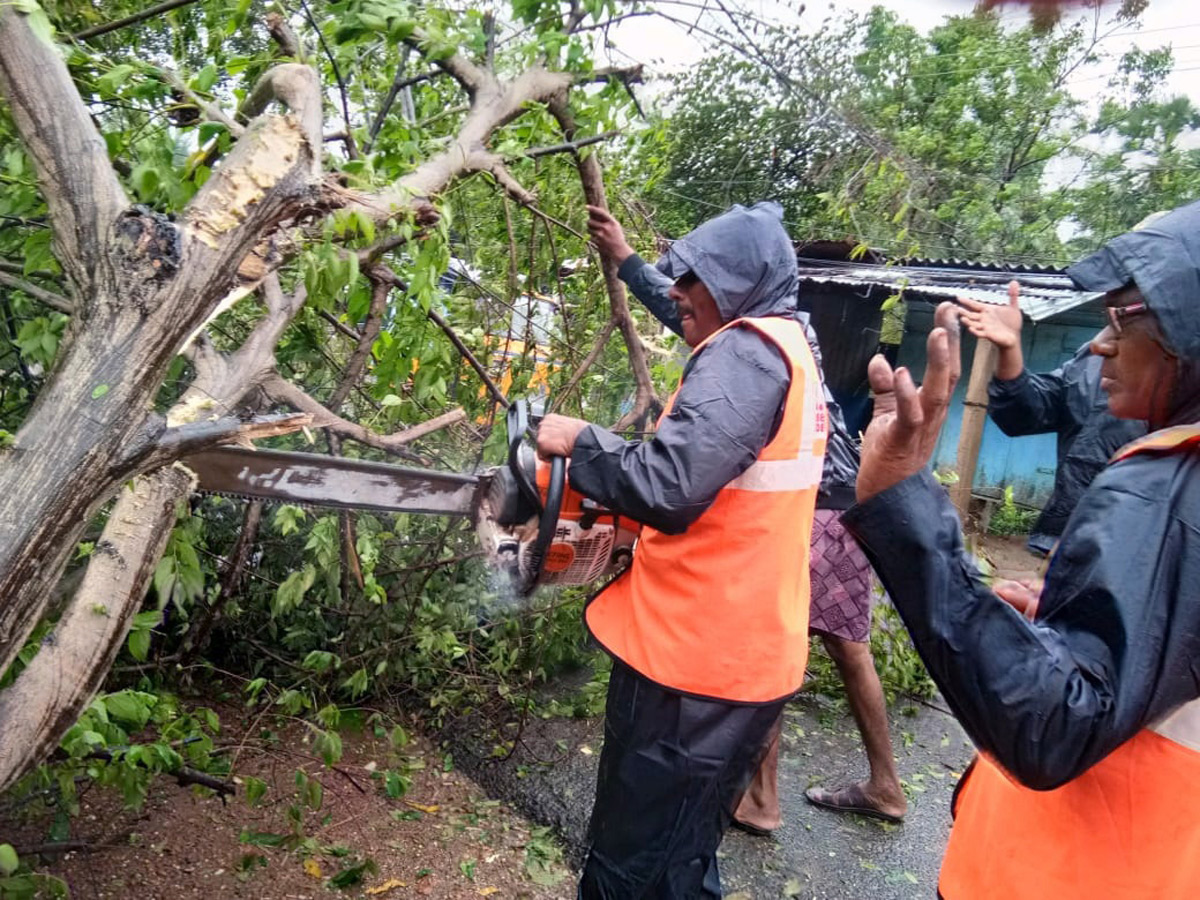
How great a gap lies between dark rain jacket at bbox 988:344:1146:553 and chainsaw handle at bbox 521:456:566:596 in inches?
62.7

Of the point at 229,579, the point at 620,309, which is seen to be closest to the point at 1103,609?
the point at 620,309

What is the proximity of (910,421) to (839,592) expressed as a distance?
2163mm

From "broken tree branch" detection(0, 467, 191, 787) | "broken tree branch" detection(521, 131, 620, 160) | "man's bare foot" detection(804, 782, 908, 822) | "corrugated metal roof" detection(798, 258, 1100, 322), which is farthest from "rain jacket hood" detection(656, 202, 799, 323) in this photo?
"corrugated metal roof" detection(798, 258, 1100, 322)

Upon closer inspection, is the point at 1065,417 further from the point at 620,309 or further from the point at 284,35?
the point at 284,35

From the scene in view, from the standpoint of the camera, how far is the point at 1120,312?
45.1 inches

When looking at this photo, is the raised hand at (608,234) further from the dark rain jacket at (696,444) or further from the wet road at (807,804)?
the wet road at (807,804)

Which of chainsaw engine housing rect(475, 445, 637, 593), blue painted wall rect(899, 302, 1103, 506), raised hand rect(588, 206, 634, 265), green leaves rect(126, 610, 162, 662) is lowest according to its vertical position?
blue painted wall rect(899, 302, 1103, 506)

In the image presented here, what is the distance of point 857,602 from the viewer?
308 cm

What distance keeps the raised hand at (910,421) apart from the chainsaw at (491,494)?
0.97 meters

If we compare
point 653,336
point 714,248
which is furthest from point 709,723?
point 653,336

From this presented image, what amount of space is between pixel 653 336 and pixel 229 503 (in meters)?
1.98

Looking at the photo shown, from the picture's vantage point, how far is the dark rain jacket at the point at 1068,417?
110 inches

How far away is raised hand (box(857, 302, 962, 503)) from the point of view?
1034 millimetres

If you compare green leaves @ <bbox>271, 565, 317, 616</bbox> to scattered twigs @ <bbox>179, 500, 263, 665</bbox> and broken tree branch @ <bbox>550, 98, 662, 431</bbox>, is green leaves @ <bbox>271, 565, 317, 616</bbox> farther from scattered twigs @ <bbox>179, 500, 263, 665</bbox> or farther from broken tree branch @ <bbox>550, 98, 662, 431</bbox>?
broken tree branch @ <bbox>550, 98, 662, 431</bbox>
